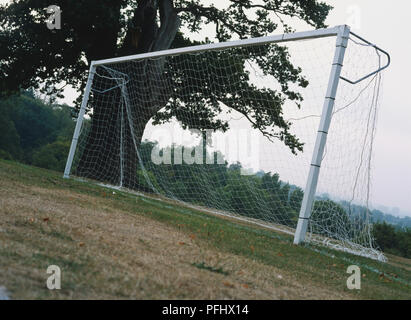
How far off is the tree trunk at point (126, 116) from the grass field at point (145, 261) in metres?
8.15

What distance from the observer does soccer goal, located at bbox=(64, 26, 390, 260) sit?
8.16 m

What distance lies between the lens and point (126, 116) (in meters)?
15.3

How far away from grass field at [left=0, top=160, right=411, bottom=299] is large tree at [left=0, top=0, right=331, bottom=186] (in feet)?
24.0

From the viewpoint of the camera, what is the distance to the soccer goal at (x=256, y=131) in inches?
321

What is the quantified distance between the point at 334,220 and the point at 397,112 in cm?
518

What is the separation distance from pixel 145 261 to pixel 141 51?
14.7 meters
